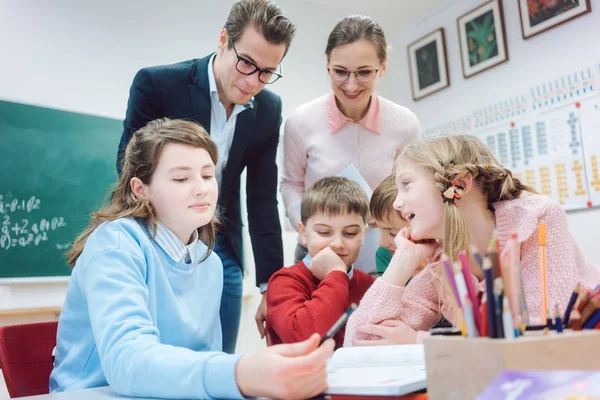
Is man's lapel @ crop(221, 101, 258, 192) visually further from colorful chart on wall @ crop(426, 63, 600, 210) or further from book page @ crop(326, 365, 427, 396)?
colorful chart on wall @ crop(426, 63, 600, 210)

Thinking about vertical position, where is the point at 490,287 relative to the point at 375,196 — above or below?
below

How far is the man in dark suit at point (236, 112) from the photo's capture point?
5.29 feet

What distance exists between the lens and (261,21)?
158 cm

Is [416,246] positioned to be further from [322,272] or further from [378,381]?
[378,381]

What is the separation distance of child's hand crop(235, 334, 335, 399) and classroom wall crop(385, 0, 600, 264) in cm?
256

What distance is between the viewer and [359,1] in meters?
3.69

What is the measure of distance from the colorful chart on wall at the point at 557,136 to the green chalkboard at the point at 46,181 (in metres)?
2.23

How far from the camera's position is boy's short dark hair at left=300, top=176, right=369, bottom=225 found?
169 cm

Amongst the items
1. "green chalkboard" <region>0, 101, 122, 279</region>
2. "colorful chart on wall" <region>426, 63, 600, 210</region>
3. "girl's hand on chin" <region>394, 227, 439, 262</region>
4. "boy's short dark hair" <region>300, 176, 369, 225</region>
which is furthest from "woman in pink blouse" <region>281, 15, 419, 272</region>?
"colorful chart on wall" <region>426, 63, 600, 210</region>

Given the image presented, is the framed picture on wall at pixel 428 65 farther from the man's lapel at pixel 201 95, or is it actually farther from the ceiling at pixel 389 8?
the man's lapel at pixel 201 95

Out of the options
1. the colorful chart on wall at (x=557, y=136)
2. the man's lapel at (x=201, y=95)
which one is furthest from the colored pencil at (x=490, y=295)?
the colorful chart on wall at (x=557, y=136)

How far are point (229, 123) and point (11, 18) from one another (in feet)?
4.94

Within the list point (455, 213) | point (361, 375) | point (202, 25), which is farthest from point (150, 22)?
point (361, 375)

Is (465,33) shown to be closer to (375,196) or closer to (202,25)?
(202,25)
